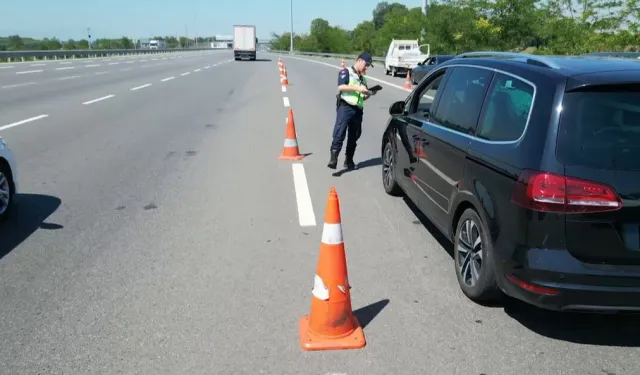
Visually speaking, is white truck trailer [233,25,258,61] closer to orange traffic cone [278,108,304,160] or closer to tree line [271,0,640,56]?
tree line [271,0,640,56]

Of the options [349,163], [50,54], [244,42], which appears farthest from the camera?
[244,42]

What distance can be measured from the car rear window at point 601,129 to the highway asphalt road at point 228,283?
3.74ft

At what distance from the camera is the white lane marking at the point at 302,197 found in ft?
18.9

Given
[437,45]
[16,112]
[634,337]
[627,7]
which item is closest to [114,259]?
[634,337]

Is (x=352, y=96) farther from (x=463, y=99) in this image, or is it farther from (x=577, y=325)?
(x=577, y=325)

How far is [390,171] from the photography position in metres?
6.66

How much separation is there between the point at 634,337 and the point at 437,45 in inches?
1313

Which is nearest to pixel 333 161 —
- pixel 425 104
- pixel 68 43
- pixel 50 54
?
pixel 425 104

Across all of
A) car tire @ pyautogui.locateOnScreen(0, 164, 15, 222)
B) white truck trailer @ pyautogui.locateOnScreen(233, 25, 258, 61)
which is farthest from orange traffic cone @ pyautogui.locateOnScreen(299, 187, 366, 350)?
white truck trailer @ pyautogui.locateOnScreen(233, 25, 258, 61)

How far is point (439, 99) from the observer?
5.09 meters

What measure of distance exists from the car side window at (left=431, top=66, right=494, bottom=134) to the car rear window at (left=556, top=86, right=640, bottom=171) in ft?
3.15

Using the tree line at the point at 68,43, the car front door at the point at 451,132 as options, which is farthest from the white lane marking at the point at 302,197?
the tree line at the point at 68,43

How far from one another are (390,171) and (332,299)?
136 inches

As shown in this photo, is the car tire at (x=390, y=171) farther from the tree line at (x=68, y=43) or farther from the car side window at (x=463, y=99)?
the tree line at (x=68, y=43)
